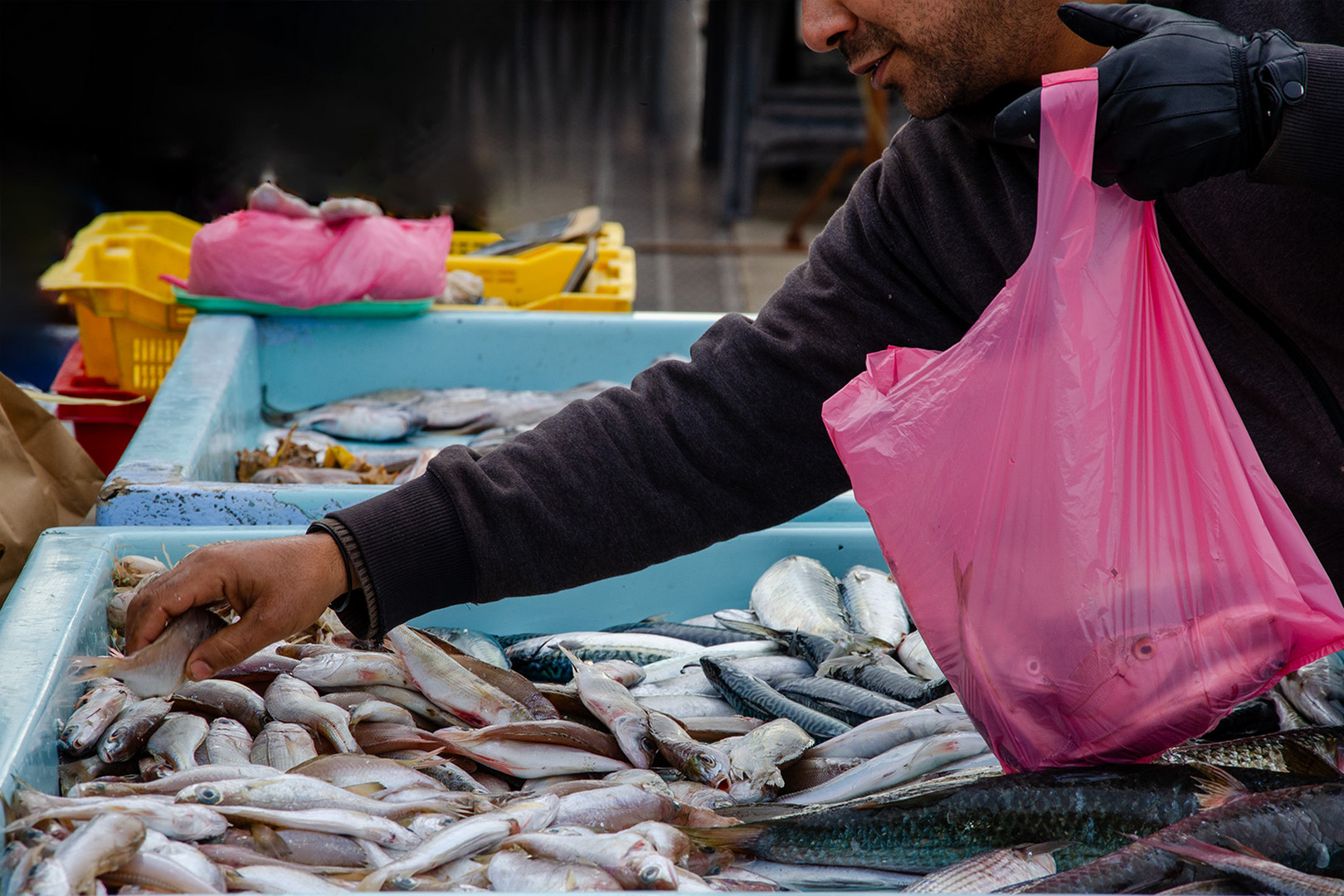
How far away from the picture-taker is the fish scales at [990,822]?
4.87 ft

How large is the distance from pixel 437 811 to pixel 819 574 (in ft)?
3.84

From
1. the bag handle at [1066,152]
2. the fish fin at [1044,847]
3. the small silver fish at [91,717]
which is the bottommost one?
the fish fin at [1044,847]

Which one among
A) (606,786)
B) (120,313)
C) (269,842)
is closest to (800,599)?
(606,786)

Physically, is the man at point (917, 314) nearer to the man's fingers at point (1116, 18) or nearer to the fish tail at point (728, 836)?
the man's fingers at point (1116, 18)

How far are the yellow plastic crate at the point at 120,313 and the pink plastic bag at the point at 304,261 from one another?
0.64 feet

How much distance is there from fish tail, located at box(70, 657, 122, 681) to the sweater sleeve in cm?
45

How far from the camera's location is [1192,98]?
125 cm

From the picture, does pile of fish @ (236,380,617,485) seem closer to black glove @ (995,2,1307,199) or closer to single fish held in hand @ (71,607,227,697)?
single fish held in hand @ (71,607,227,697)

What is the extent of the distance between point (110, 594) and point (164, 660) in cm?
52

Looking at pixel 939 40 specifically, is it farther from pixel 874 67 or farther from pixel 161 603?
pixel 161 603

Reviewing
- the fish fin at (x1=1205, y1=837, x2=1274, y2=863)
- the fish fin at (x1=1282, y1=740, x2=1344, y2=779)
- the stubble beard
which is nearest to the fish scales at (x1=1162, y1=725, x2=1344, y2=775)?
the fish fin at (x1=1282, y1=740, x2=1344, y2=779)

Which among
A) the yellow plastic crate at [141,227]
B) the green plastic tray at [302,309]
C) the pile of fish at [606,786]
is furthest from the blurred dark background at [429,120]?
the pile of fish at [606,786]

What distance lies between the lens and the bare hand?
157cm

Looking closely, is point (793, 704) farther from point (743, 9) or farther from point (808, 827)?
point (743, 9)
